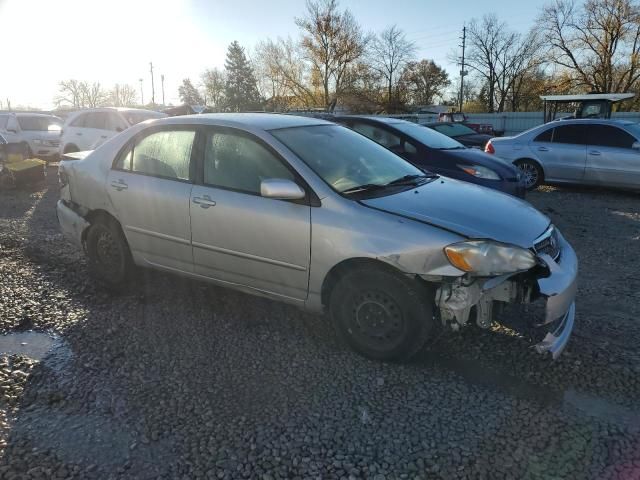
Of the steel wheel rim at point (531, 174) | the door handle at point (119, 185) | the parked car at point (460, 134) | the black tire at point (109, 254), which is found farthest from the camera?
the parked car at point (460, 134)

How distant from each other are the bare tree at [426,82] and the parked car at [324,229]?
172ft

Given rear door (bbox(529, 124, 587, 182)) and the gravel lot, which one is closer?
the gravel lot

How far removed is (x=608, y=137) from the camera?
372 inches

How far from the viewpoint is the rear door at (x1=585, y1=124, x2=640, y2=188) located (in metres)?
9.10

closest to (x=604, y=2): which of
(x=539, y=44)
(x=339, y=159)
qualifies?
(x=539, y=44)

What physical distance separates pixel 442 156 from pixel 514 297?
4.39 metres

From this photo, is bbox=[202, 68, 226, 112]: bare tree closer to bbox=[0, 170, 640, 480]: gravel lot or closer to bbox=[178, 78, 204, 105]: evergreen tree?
bbox=[178, 78, 204, 105]: evergreen tree

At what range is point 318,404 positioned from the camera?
284 cm

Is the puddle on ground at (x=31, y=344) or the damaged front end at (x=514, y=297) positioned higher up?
the damaged front end at (x=514, y=297)

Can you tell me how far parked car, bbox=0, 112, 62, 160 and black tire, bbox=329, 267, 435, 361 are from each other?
14.5 m

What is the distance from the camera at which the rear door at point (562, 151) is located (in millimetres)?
9727

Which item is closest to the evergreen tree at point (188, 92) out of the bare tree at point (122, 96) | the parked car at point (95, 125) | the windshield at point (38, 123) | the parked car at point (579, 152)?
the bare tree at point (122, 96)

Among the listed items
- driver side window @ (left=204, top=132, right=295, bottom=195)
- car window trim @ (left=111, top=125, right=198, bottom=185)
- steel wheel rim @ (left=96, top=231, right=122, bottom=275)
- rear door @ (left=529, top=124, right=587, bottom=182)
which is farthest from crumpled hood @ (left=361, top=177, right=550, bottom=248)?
rear door @ (left=529, top=124, right=587, bottom=182)

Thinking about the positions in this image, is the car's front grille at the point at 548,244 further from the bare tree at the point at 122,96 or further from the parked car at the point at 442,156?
the bare tree at the point at 122,96
